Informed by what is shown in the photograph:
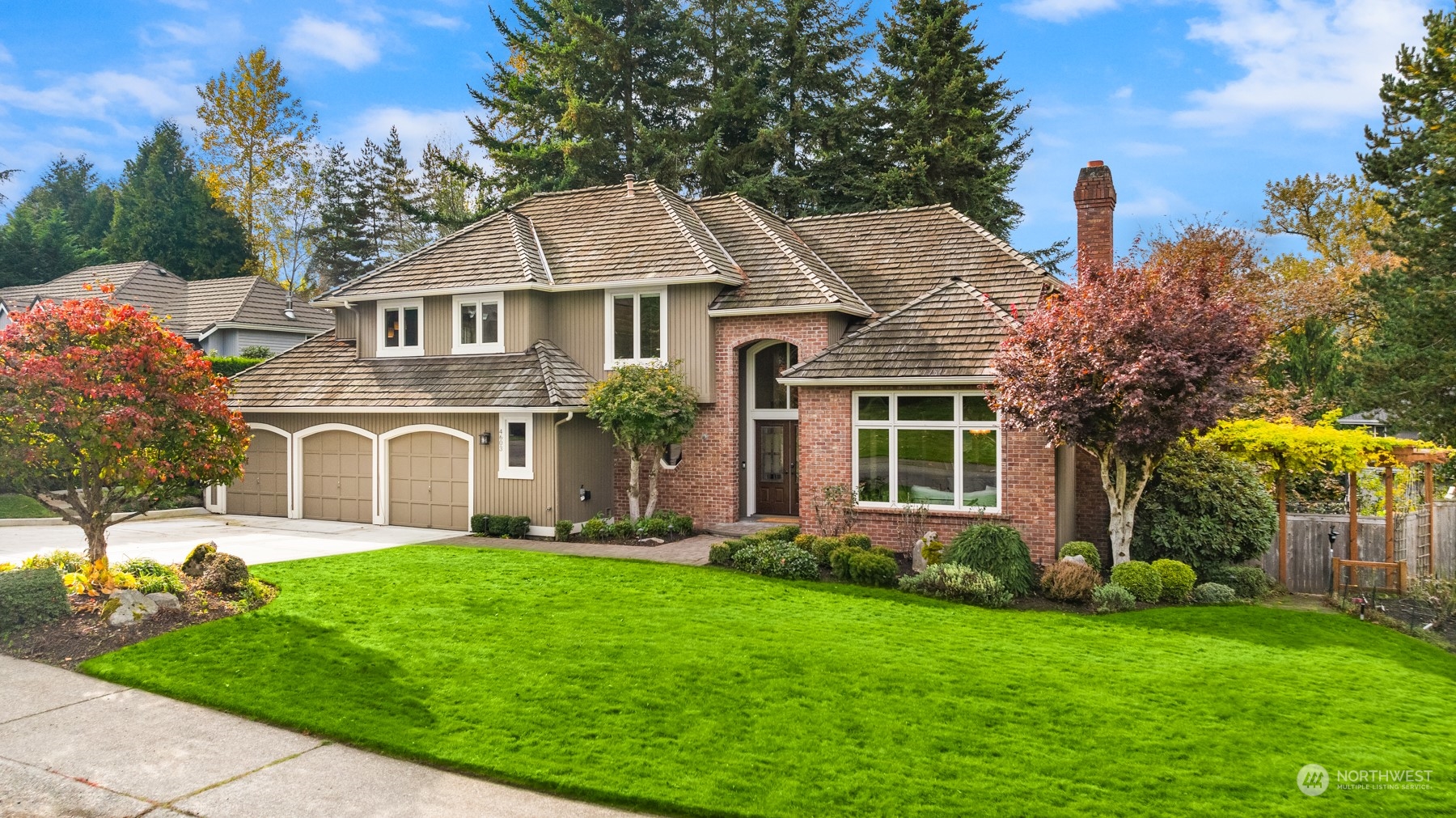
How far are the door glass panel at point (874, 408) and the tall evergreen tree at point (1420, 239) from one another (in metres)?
12.7

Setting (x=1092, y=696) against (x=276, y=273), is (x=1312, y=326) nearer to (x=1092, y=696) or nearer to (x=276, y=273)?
(x=1092, y=696)

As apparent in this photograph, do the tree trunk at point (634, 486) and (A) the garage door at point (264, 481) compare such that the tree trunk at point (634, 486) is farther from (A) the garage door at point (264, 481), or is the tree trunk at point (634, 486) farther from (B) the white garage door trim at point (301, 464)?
(A) the garage door at point (264, 481)

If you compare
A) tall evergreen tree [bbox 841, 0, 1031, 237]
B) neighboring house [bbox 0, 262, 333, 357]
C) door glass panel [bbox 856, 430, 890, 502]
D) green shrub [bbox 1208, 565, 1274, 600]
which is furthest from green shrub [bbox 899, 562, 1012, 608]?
neighboring house [bbox 0, 262, 333, 357]

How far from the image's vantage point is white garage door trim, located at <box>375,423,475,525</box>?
18.1m

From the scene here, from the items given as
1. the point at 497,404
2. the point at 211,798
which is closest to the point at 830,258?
the point at 497,404

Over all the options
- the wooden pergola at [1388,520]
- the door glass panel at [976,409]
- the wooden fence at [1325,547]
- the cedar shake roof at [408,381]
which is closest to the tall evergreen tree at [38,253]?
the cedar shake roof at [408,381]

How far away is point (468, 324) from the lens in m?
19.7

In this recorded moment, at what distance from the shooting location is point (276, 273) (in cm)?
4475

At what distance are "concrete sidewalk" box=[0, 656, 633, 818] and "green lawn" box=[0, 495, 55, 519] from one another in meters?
15.5

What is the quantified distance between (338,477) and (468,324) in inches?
180

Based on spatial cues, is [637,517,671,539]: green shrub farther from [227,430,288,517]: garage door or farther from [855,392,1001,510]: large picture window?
[227,430,288,517]: garage door

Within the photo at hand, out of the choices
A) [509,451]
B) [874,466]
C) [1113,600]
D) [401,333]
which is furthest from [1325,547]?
[401,333]

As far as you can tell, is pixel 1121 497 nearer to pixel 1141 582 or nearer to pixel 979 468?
pixel 1141 582

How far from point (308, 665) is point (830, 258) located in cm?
1495
